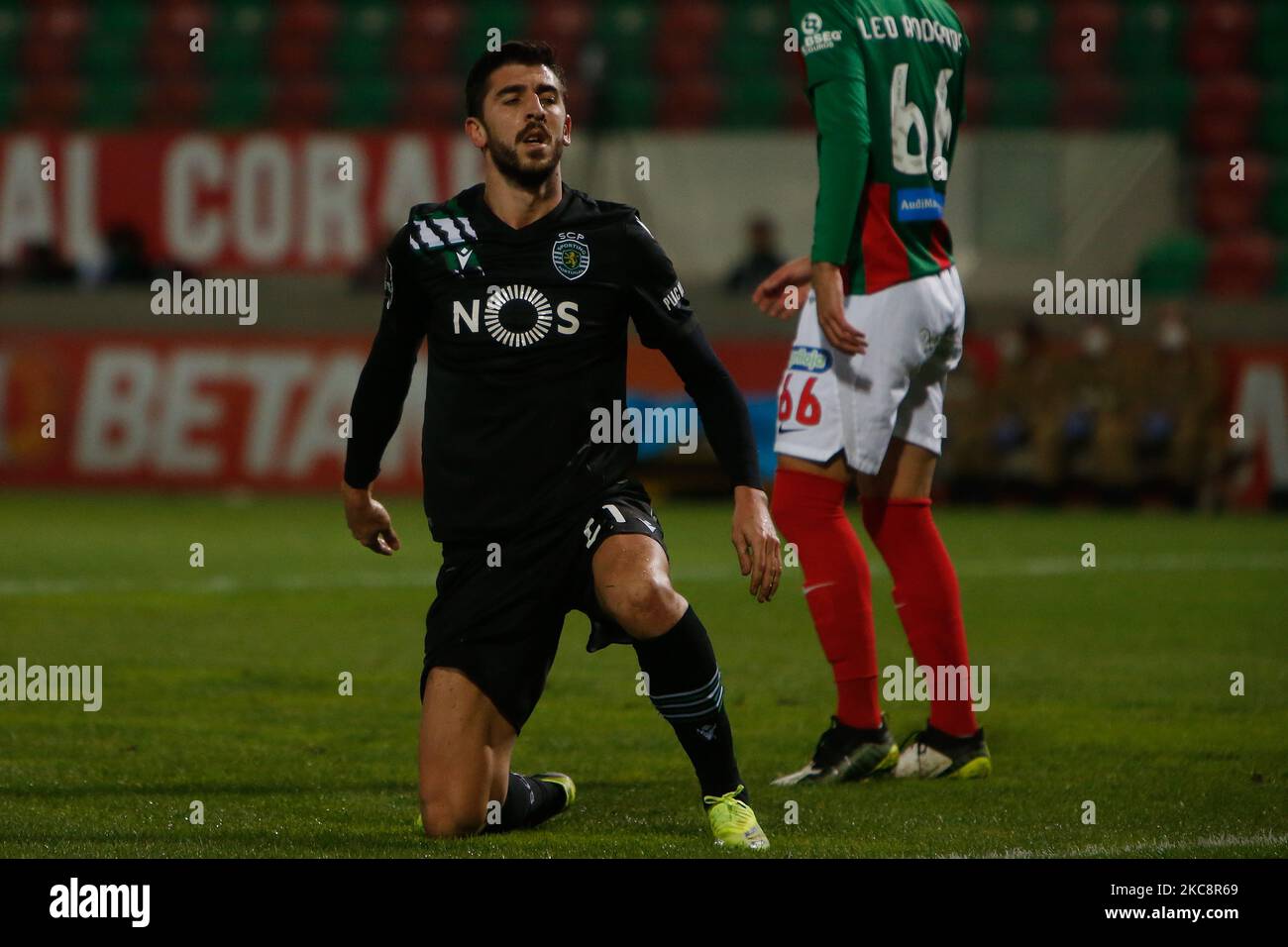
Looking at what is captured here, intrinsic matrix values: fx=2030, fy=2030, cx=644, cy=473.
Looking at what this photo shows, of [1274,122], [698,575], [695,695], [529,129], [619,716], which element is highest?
[1274,122]

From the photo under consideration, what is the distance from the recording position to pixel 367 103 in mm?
19797

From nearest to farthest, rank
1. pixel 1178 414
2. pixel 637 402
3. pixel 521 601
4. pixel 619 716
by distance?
pixel 521 601, pixel 619 716, pixel 1178 414, pixel 637 402

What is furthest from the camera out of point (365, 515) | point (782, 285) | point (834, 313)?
point (782, 285)

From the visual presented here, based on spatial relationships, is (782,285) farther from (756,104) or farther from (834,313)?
(756,104)

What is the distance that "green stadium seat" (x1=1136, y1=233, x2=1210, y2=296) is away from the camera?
16641mm

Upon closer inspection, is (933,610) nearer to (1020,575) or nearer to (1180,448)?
(1020,575)

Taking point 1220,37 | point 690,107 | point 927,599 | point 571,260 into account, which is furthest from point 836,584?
Result: point 1220,37

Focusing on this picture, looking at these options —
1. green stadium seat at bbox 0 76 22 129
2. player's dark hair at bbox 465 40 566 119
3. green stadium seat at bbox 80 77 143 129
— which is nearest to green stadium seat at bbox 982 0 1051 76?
green stadium seat at bbox 80 77 143 129

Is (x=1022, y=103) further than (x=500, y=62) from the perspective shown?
Yes

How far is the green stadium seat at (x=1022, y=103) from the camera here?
18625 millimetres

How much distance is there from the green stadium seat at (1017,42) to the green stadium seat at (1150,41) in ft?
2.42

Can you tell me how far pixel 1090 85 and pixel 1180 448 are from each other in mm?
4898

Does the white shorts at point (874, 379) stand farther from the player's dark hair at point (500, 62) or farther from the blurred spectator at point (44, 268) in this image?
the blurred spectator at point (44, 268)

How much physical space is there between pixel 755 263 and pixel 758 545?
12380mm
